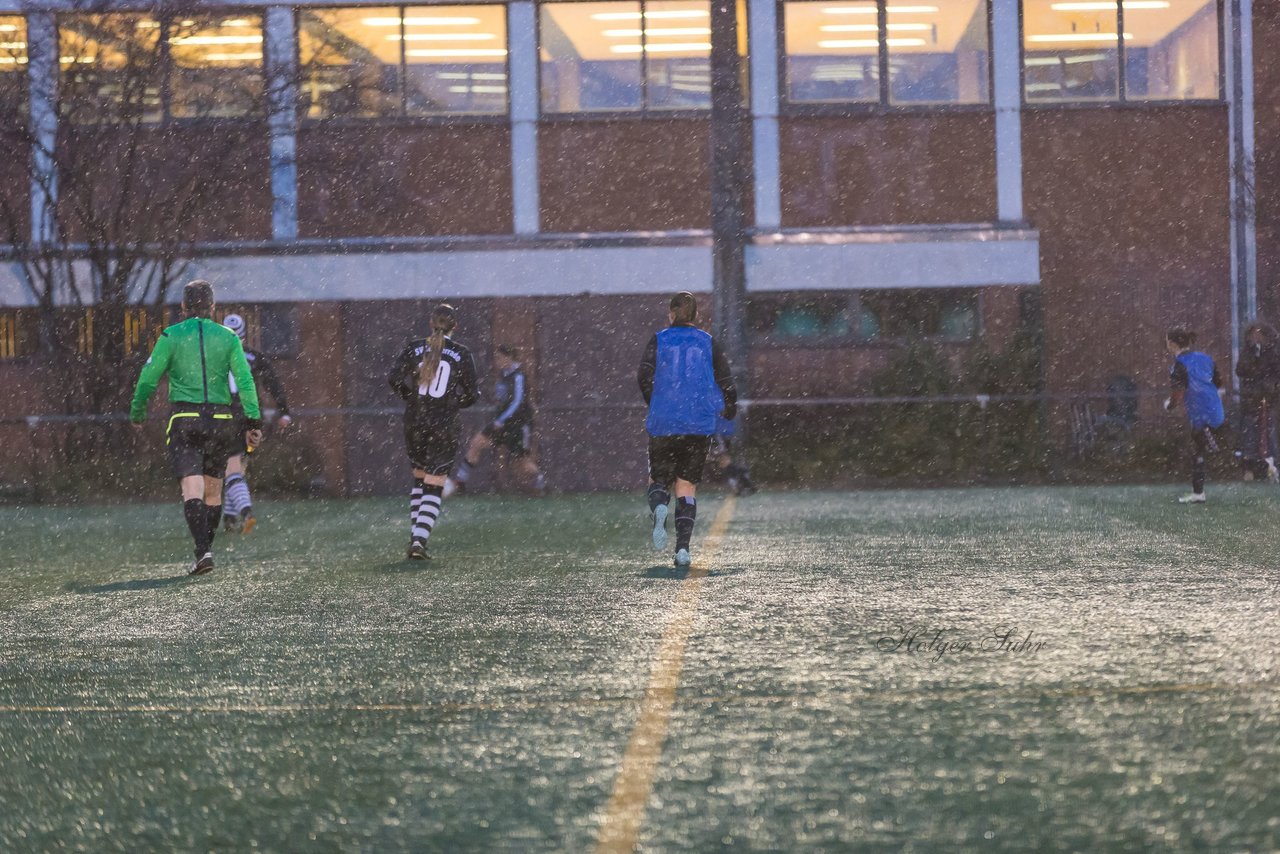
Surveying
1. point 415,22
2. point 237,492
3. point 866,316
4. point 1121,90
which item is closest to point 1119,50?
point 1121,90

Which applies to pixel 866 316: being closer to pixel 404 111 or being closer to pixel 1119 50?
pixel 1119 50

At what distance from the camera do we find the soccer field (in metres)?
4.85

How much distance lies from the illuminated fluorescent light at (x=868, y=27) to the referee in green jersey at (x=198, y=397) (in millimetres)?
15351

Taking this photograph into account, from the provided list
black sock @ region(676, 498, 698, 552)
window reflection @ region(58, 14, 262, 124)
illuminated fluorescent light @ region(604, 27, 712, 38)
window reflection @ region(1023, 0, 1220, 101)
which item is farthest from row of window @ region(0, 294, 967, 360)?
black sock @ region(676, 498, 698, 552)

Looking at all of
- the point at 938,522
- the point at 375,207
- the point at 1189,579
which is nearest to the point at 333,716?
the point at 1189,579

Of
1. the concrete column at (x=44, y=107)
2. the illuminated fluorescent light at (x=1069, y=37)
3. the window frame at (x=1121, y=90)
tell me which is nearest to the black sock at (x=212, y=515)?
the concrete column at (x=44, y=107)

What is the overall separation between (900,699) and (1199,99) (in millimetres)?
20860

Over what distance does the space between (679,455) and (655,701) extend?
17.4 ft

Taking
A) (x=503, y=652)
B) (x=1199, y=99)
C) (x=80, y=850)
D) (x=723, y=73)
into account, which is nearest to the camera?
(x=80, y=850)

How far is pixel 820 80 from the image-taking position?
26.0 m

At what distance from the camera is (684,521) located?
38.9 feet

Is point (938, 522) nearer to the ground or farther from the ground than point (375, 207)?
nearer to the ground

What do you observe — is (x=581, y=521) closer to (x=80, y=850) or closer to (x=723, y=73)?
(x=723, y=73)

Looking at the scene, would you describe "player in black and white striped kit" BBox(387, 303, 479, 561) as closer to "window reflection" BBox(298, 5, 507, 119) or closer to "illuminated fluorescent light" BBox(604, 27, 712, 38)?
"window reflection" BBox(298, 5, 507, 119)
